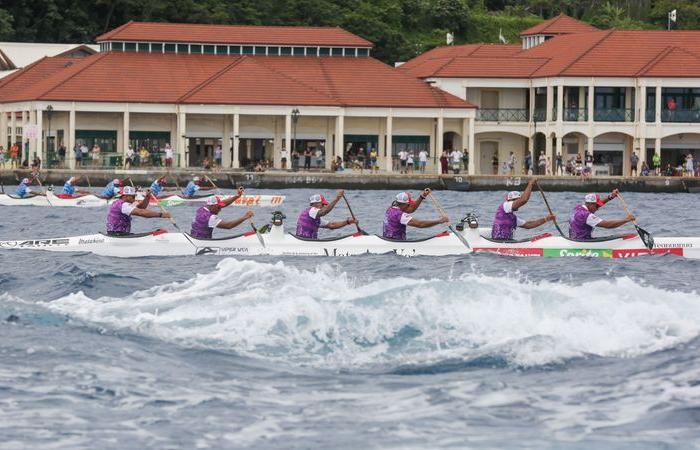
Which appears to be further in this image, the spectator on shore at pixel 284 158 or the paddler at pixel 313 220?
the spectator on shore at pixel 284 158

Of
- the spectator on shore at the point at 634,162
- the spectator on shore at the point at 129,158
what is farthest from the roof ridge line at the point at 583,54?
the spectator on shore at the point at 129,158

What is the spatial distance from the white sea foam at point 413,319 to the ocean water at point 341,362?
36 mm

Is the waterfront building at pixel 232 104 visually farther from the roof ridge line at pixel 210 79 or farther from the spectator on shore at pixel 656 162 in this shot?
the spectator on shore at pixel 656 162

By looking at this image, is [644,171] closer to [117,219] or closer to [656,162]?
[656,162]

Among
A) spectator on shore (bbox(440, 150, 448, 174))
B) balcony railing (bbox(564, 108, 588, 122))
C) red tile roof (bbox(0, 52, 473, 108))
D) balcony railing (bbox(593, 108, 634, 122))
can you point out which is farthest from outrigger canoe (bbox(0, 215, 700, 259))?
balcony railing (bbox(593, 108, 634, 122))

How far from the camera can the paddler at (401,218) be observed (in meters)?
30.8

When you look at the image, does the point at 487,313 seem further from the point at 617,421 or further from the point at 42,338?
the point at 42,338

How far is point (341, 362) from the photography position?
18172mm

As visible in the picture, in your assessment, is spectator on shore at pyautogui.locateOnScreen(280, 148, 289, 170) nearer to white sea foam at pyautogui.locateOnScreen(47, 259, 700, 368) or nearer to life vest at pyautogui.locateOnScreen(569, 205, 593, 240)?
life vest at pyautogui.locateOnScreen(569, 205, 593, 240)

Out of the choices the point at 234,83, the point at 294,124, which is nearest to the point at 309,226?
the point at 294,124

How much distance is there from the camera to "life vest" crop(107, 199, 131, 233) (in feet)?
103

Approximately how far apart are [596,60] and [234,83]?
752 inches

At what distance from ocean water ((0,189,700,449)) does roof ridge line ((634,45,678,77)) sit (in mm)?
51939

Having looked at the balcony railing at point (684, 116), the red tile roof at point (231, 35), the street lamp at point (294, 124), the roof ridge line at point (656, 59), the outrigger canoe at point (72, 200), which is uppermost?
the red tile roof at point (231, 35)
